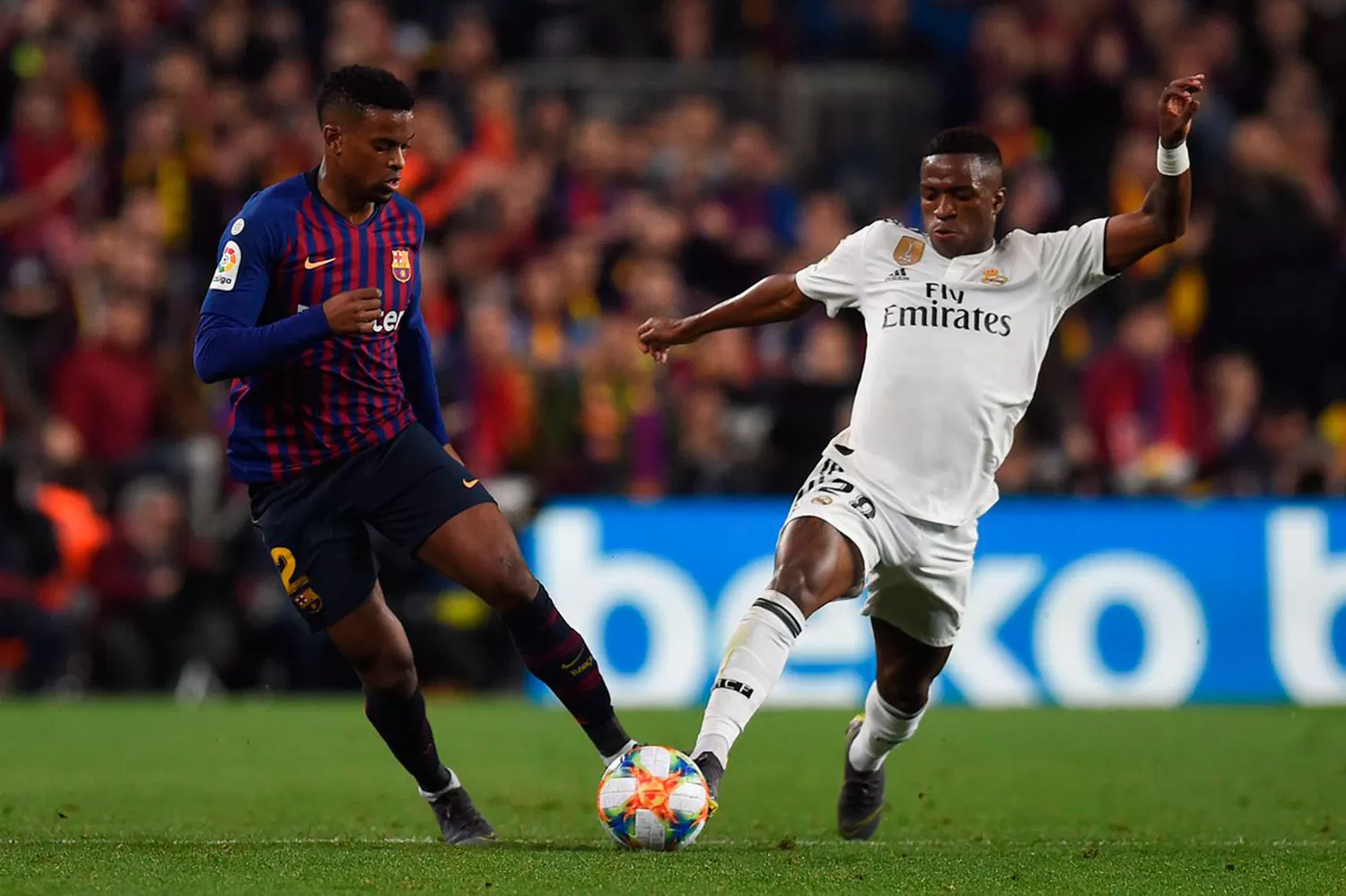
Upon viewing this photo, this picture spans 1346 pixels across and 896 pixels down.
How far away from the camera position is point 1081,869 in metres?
5.74

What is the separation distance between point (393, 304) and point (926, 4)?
42.7ft

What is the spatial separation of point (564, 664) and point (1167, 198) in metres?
2.47

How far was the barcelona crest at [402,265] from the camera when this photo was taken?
21.6ft

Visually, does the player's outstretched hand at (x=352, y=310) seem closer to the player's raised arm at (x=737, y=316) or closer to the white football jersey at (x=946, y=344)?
the player's raised arm at (x=737, y=316)

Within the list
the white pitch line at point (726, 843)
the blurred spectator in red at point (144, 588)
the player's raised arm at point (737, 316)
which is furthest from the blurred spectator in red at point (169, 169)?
the white pitch line at point (726, 843)

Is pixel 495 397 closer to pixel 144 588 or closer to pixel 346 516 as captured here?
pixel 144 588

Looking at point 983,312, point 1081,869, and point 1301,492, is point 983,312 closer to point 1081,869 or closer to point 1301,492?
point 1081,869

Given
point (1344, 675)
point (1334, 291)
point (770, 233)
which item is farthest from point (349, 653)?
point (1334, 291)

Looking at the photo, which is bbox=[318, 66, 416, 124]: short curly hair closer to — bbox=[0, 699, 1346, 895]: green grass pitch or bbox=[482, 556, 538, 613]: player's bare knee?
bbox=[482, 556, 538, 613]: player's bare knee

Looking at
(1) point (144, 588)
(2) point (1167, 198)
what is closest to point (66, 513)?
(1) point (144, 588)

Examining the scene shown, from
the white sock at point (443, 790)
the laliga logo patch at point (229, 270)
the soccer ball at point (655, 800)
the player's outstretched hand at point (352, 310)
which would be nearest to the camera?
the soccer ball at point (655, 800)

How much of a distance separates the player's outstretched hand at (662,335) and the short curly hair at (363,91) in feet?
3.66

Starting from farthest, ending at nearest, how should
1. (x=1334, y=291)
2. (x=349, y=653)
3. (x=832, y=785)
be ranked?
1. (x=1334, y=291)
2. (x=832, y=785)
3. (x=349, y=653)

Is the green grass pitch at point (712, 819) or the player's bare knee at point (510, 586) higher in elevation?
the player's bare knee at point (510, 586)
